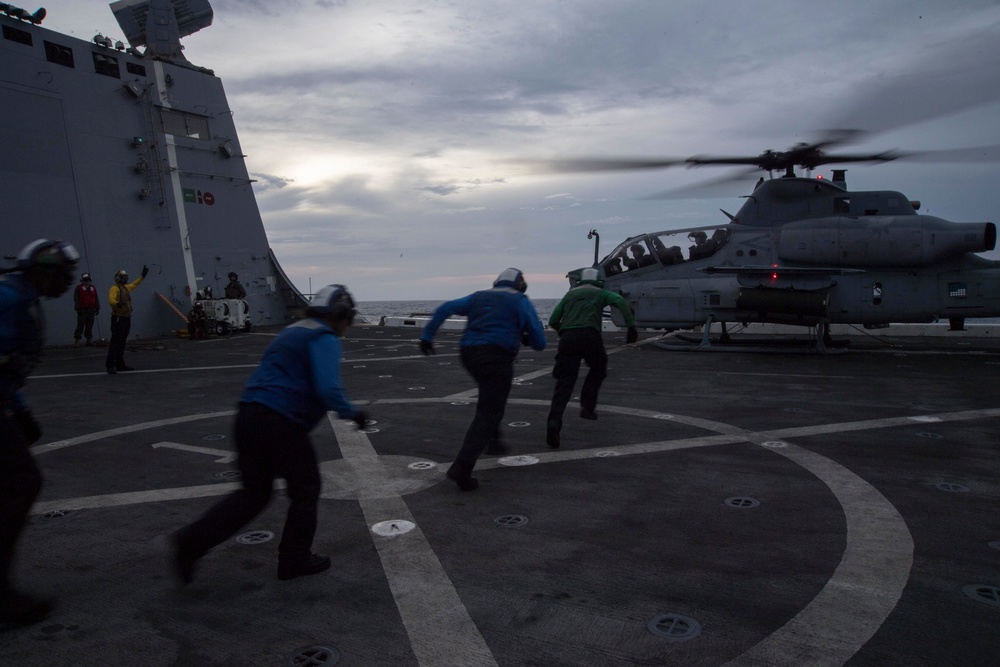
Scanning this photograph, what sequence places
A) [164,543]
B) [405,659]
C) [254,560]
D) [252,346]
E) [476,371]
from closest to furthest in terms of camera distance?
[405,659], [254,560], [164,543], [476,371], [252,346]

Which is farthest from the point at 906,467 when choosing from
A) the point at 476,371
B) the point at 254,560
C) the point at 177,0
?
the point at 177,0

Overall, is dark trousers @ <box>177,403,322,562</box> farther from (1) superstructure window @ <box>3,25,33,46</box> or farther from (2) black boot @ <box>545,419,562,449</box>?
(1) superstructure window @ <box>3,25,33,46</box>

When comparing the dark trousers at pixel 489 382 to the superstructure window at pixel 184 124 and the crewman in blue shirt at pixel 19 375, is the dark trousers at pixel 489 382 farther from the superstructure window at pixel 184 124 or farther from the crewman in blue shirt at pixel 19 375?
the superstructure window at pixel 184 124

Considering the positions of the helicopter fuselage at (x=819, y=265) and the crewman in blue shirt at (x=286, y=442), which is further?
the helicopter fuselage at (x=819, y=265)

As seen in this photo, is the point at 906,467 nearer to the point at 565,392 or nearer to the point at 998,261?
the point at 565,392

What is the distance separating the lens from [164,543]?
12.7 ft

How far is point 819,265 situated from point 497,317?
10768mm

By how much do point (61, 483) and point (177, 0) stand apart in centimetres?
2477

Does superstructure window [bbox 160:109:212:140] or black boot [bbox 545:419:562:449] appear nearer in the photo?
black boot [bbox 545:419:562:449]

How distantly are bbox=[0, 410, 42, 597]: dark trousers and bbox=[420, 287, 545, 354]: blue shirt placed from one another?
2.76 meters

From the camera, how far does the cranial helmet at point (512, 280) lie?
17.4 feet

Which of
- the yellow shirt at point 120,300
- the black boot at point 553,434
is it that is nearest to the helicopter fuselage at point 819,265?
the black boot at point 553,434

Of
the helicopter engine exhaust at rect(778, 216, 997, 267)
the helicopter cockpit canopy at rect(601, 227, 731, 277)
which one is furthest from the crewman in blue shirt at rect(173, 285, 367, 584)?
the helicopter cockpit canopy at rect(601, 227, 731, 277)

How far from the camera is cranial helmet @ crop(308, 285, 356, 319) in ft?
11.3
